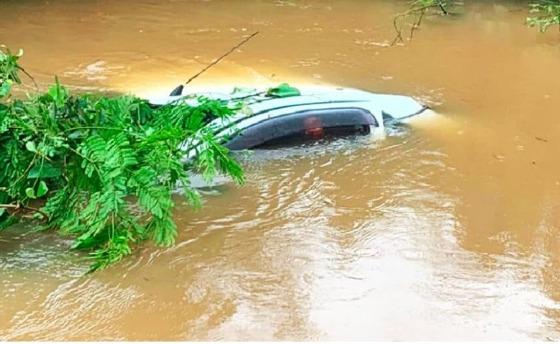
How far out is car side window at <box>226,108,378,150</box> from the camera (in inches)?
204

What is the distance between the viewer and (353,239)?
14.8ft

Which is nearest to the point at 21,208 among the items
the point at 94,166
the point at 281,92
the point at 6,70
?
the point at 94,166

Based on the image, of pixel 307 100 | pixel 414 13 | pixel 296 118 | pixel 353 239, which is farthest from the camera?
pixel 414 13

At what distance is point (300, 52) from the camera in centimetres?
940

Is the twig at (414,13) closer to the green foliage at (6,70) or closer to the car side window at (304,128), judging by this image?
the car side window at (304,128)

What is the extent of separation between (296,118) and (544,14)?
7.37 metres

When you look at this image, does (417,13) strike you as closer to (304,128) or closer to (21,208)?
(304,128)

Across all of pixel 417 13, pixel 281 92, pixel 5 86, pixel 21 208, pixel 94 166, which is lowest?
pixel 21 208

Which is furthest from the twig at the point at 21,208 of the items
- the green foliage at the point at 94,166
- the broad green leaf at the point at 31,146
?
the broad green leaf at the point at 31,146

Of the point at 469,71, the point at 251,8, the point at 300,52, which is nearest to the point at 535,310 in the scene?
the point at 469,71

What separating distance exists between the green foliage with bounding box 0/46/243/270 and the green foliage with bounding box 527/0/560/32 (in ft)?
23.1

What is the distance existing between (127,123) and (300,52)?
5.33m

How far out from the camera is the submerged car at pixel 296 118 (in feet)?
16.8

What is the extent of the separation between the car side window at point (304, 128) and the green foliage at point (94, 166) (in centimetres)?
81
